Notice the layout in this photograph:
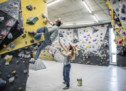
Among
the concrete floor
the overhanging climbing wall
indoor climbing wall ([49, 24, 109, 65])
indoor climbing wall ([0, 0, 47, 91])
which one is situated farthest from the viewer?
indoor climbing wall ([49, 24, 109, 65])

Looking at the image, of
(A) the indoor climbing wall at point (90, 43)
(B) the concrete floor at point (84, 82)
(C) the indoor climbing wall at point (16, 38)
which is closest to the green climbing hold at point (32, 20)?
(C) the indoor climbing wall at point (16, 38)

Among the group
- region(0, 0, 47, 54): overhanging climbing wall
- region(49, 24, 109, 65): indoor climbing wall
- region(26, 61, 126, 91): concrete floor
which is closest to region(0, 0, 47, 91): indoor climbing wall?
region(0, 0, 47, 54): overhanging climbing wall

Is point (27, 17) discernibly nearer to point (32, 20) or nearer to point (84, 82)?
point (32, 20)

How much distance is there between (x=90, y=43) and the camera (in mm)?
8844

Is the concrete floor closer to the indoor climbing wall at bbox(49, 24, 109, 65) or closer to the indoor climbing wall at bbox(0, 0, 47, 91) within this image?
the indoor climbing wall at bbox(0, 0, 47, 91)

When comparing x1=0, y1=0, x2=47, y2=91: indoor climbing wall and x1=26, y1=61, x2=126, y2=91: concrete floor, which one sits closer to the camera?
x1=0, y1=0, x2=47, y2=91: indoor climbing wall

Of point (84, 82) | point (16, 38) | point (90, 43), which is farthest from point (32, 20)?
point (90, 43)

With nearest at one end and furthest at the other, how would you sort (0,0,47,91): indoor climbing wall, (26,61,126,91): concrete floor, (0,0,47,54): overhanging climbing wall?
(0,0,47,91): indoor climbing wall, (0,0,47,54): overhanging climbing wall, (26,61,126,91): concrete floor

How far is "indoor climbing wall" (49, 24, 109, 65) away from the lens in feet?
27.1

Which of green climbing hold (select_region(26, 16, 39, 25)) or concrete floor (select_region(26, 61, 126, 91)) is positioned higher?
green climbing hold (select_region(26, 16, 39, 25))

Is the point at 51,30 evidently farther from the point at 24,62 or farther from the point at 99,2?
the point at 99,2

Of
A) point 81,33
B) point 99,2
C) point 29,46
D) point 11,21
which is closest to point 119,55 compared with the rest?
point 81,33

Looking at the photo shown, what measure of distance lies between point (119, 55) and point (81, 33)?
3.21 meters

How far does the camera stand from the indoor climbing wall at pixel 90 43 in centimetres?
827
